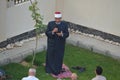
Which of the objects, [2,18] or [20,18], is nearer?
[2,18]

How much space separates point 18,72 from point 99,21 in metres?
4.28

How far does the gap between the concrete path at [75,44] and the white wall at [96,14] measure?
1.77 ft

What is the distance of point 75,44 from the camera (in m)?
17.8

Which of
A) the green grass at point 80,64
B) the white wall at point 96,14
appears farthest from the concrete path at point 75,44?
the white wall at point 96,14

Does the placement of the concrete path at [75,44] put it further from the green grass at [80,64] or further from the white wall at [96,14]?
the white wall at [96,14]

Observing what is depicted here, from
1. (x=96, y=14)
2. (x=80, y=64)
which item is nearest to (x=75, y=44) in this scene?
(x=96, y=14)

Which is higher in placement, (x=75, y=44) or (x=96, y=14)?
(x=96, y=14)

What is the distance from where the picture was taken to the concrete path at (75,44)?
52.5 feet

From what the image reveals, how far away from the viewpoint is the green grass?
15218 millimetres

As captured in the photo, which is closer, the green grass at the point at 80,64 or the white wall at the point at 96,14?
the green grass at the point at 80,64

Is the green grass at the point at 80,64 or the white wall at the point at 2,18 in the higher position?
the white wall at the point at 2,18

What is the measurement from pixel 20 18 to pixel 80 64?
2688 mm

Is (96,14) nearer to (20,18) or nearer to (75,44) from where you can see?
(75,44)

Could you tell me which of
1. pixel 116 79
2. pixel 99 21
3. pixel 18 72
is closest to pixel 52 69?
pixel 18 72
